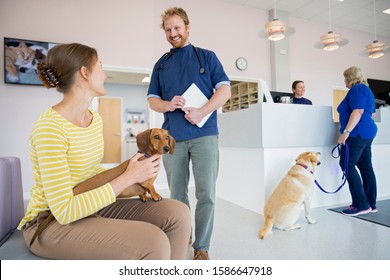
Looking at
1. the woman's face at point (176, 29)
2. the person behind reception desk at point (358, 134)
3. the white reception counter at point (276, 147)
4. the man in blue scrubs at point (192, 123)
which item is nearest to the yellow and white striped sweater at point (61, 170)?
the man in blue scrubs at point (192, 123)

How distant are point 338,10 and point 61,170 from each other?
18.9 ft

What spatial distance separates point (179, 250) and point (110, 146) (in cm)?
700

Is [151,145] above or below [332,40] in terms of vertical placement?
below

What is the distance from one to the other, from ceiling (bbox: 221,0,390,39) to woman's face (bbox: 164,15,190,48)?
12.1 ft

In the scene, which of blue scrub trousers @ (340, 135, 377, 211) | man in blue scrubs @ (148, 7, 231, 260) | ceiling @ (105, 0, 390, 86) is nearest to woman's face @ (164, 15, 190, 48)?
man in blue scrubs @ (148, 7, 231, 260)

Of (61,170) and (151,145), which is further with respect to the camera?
(151,145)

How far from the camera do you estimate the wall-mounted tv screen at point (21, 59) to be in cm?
318

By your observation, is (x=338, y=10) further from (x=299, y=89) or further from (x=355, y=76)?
(x=355, y=76)

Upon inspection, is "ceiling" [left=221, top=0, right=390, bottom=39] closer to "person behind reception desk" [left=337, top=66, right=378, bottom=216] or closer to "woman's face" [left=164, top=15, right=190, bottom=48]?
"person behind reception desk" [left=337, top=66, right=378, bottom=216]

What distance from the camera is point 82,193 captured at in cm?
74

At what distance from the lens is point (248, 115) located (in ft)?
8.59

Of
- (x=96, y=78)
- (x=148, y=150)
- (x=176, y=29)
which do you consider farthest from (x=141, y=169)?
(x=176, y=29)

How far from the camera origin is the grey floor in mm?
1544
